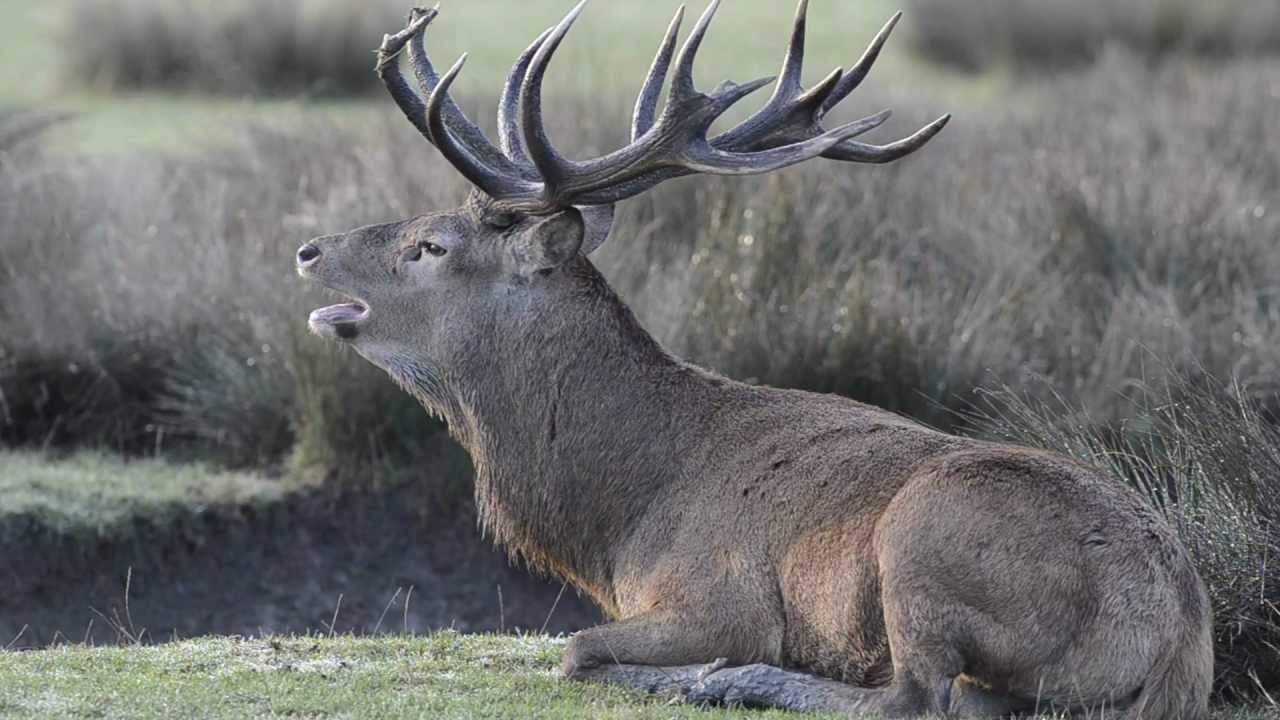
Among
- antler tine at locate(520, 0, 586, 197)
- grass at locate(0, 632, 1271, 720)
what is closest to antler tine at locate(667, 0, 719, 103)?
antler tine at locate(520, 0, 586, 197)

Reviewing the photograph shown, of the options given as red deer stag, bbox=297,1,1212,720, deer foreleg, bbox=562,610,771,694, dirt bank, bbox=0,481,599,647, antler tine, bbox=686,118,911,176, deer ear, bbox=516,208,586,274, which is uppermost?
antler tine, bbox=686,118,911,176

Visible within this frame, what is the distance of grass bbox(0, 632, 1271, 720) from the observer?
6.92 m

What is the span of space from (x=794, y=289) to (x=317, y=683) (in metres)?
6.20

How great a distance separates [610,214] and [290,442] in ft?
15.6

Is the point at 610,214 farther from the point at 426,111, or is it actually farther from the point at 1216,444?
the point at 1216,444

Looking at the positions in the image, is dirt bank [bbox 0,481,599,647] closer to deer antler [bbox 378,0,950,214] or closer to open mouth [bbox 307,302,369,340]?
open mouth [bbox 307,302,369,340]

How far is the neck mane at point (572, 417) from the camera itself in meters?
8.05

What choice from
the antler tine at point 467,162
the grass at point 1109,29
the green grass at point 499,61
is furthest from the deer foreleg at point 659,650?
the grass at point 1109,29

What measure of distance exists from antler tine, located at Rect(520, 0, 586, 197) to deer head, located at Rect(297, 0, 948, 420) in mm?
13

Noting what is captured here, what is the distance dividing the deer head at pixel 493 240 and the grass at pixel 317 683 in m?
1.01

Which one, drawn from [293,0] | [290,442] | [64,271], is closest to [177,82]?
[293,0]

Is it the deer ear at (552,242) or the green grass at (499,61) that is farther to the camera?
the green grass at (499,61)

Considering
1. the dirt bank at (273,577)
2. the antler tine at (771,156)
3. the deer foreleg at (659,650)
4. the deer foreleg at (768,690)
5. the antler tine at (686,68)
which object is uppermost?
the antler tine at (686,68)

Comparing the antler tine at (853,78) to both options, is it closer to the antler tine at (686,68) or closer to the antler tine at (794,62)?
the antler tine at (794,62)
